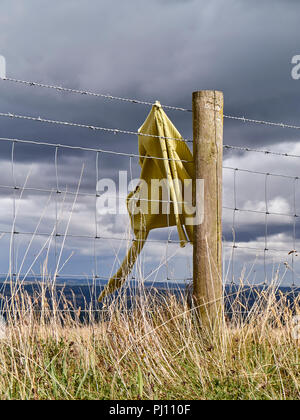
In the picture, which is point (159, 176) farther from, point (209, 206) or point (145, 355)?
point (145, 355)

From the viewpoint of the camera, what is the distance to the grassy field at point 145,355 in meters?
2.88

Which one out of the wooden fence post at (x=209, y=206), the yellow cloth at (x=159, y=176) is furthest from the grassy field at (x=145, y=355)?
the yellow cloth at (x=159, y=176)

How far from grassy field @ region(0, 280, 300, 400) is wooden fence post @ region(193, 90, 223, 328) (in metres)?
0.14

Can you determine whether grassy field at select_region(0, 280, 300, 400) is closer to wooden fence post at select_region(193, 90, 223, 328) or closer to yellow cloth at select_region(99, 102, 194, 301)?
wooden fence post at select_region(193, 90, 223, 328)

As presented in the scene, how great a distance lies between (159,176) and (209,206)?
0.62m

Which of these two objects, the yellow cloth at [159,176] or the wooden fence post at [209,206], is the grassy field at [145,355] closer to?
the wooden fence post at [209,206]

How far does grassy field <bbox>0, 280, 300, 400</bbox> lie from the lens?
2.88 meters

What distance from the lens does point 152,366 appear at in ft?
10.6

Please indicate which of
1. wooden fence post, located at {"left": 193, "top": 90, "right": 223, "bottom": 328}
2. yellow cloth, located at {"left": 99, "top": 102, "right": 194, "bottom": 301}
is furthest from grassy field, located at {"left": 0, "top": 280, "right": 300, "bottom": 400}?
yellow cloth, located at {"left": 99, "top": 102, "right": 194, "bottom": 301}

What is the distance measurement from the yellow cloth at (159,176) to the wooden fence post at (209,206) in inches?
8.6

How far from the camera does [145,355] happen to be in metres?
3.21
